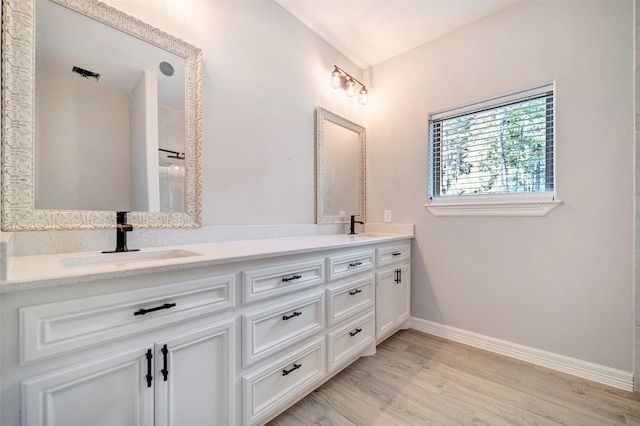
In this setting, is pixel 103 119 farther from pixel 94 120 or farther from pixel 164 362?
pixel 164 362

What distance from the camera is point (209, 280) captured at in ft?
3.49

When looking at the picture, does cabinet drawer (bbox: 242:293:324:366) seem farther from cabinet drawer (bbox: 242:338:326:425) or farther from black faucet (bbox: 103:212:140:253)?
black faucet (bbox: 103:212:140:253)

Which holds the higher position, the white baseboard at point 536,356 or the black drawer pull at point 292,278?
the black drawer pull at point 292,278

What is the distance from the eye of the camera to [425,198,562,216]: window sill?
75.1 inches

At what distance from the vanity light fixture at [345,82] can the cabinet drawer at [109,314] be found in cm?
206

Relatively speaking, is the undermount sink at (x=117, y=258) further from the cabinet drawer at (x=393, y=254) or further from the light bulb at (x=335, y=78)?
the light bulb at (x=335, y=78)

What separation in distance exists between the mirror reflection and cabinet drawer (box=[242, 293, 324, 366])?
791 mm

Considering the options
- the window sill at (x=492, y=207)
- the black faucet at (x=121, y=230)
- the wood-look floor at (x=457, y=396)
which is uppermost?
the window sill at (x=492, y=207)

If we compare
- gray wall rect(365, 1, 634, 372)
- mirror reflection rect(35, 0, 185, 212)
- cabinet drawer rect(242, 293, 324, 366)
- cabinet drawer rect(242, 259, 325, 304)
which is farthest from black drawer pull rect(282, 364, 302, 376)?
gray wall rect(365, 1, 634, 372)

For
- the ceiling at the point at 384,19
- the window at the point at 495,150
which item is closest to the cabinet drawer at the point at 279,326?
the window at the point at 495,150

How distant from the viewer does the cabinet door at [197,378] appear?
37.2 inches

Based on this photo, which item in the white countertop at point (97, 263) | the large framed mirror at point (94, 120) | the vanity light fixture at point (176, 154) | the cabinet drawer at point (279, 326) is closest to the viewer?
the white countertop at point (97, 263)

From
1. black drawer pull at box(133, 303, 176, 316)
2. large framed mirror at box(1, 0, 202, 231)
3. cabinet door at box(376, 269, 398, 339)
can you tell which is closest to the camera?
black drawer pull at box(133, 303, 176, 316)

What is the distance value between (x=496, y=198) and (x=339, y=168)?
1.33 meters
